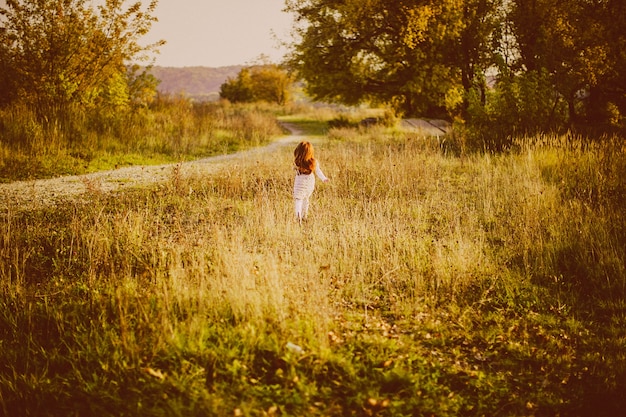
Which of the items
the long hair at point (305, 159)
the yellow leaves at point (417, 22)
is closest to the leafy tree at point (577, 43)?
the yellow leaves at point (417, 22)

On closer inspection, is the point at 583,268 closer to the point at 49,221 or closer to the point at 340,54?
the point at 49,221

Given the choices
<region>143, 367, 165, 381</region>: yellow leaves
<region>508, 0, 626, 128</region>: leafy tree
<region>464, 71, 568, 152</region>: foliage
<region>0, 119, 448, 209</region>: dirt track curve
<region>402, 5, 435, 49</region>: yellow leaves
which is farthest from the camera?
<region>402, 5, 435, 49</region>: yellow leaves

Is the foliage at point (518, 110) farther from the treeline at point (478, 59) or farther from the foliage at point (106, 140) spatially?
the foliage at point (106, 140)

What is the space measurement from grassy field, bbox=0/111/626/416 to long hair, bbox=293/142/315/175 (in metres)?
0.81

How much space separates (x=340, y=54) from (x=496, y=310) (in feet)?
59.5

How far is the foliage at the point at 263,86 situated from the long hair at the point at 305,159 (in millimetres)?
35420

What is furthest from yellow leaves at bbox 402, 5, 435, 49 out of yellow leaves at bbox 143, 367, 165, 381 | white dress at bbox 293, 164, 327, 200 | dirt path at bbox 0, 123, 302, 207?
yellow leaves at bbox 143, 367, 165, 381

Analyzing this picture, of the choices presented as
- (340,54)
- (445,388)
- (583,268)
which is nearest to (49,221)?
(445,388)

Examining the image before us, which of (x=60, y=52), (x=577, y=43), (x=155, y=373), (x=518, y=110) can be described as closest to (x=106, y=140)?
(x=60, y=52)

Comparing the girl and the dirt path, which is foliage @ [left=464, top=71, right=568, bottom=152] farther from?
the dirt path

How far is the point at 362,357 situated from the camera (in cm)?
383

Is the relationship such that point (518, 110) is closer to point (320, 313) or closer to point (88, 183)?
point (320, 313)

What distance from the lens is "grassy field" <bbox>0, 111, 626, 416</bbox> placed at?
342 centimetres

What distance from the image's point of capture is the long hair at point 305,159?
6816 mm
